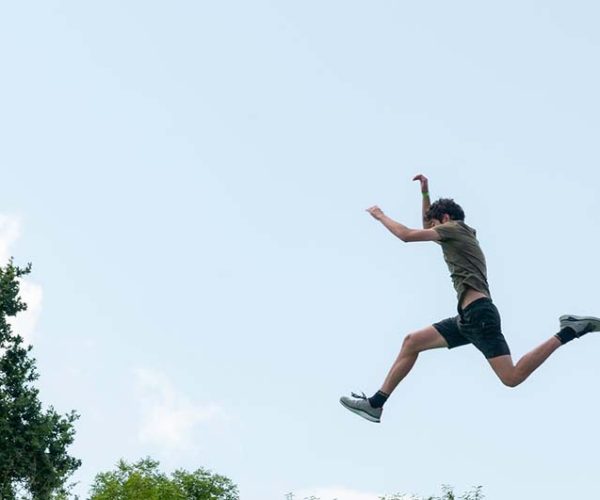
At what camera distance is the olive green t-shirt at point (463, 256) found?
1096 centimetres

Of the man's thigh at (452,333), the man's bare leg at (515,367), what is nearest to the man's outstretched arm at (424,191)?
the man's thigh at (452,333)

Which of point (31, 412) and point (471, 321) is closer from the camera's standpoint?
point (471, 321)

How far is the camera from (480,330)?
433 inches

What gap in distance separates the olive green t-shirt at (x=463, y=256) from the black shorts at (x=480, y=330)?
0.18 meters

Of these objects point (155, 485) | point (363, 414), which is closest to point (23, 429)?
point (155, 485)

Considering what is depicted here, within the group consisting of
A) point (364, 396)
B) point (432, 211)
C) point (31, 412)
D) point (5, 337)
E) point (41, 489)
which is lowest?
point (364, 396)

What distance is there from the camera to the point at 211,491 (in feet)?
233

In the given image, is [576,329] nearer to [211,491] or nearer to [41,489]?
[41,489]

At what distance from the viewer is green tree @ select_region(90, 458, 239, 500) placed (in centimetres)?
6669

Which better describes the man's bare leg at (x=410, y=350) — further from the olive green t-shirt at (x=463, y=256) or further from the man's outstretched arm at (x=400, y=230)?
the man's outstretched arm at (x=400, y=230)

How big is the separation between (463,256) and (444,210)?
0.57 meters

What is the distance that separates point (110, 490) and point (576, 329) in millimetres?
59022

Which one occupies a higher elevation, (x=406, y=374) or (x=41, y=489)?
(x=41, y=489)

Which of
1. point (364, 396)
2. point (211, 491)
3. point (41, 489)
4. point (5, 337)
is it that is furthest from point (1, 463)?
point (364, 396)
